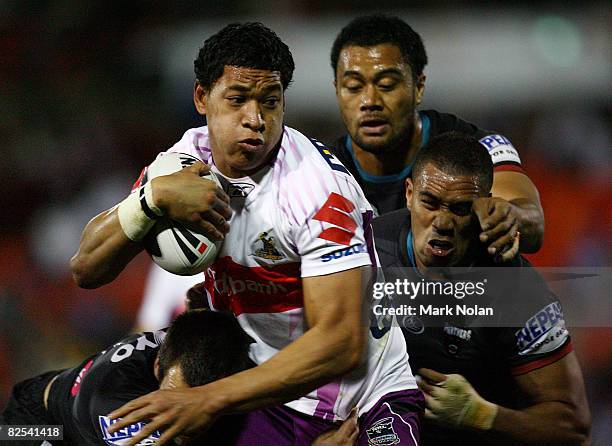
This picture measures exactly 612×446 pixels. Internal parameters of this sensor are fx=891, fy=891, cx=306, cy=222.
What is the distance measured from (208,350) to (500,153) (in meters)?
1.69

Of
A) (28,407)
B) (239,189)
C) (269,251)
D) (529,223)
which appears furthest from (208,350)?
(529,223)

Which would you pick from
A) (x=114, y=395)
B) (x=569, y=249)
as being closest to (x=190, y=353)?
(x=114, y=395)

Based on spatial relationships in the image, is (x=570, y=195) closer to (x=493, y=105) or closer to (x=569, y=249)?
(x=569, y=249)

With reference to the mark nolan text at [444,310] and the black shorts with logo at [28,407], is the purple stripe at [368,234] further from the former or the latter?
the black shorts with logo at [28,407]

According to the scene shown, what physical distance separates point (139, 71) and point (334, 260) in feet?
15.8

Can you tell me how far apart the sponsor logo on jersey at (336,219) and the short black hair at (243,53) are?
1.34 feet

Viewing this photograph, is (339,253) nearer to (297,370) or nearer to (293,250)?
(293,250)

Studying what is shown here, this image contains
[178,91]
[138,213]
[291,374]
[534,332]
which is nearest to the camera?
[291,374]

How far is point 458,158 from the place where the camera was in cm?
337

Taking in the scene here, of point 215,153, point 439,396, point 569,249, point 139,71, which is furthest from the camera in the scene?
point 139,71

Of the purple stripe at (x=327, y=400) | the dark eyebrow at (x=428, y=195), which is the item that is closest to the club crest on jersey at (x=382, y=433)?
the purple stripe at (x=327, y=400)

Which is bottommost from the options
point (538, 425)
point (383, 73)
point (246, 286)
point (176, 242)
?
point (538, 425)

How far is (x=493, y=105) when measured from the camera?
6.74 metres

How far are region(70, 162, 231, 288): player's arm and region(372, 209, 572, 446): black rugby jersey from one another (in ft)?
3.61
